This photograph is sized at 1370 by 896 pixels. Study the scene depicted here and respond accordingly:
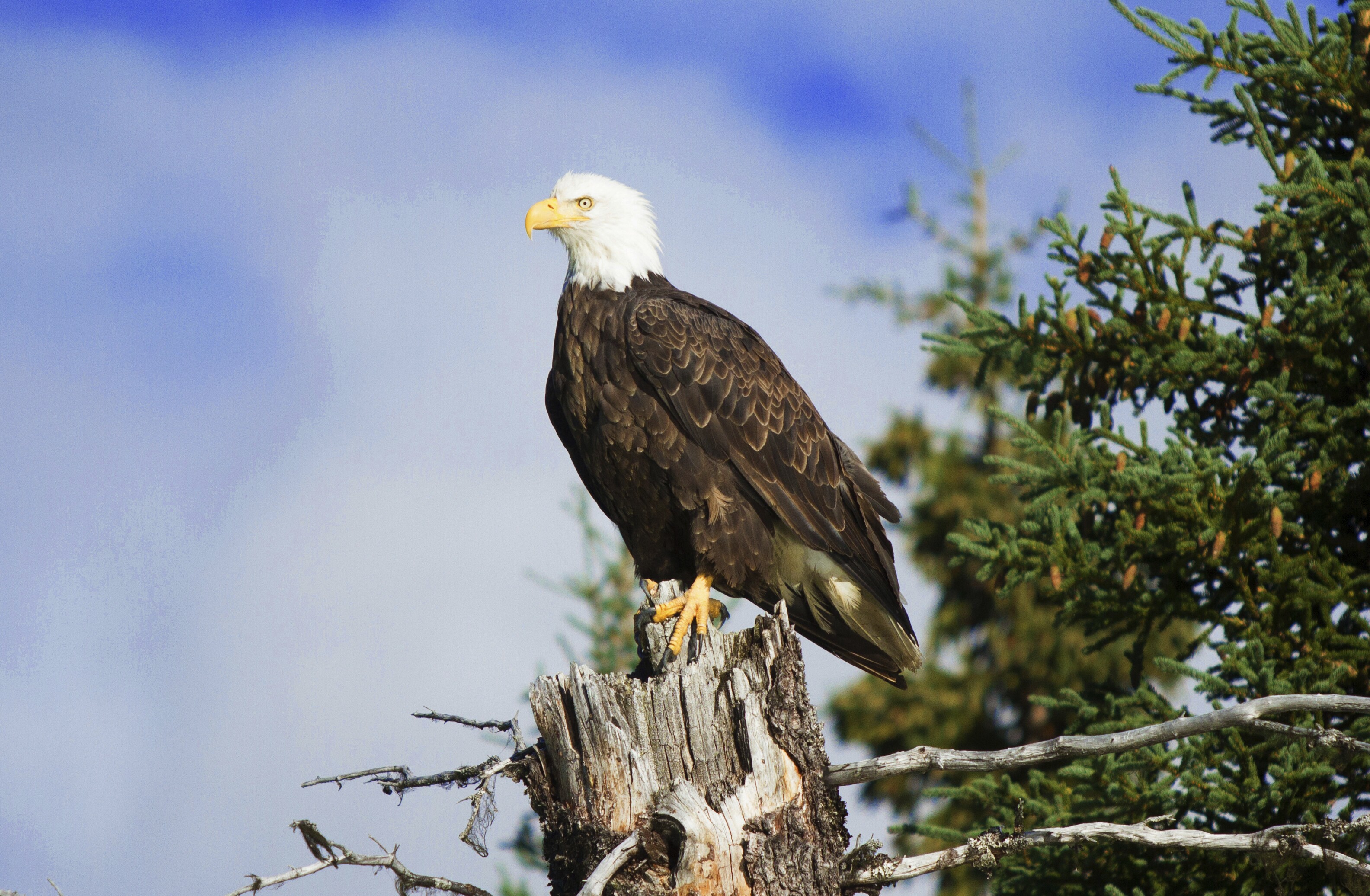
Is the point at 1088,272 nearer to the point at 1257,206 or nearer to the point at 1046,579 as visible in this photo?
the point at 1257,206

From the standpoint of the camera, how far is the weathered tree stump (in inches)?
145

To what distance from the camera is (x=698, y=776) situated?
12.4ft

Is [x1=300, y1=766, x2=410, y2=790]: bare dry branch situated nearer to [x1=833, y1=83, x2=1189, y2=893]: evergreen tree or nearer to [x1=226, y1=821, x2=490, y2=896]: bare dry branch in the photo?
[x1=226, y1=821, x2=490, y2=896]: bare dry branch

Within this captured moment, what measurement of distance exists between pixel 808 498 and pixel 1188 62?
10.5 ft

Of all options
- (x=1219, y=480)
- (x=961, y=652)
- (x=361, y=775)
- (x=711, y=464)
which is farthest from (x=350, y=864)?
(x=961, y=652)

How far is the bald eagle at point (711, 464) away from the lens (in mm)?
5414

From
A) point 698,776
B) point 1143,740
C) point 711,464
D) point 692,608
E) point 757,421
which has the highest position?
point 757,421

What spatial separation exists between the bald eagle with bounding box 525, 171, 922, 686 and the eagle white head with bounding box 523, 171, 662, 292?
2 centimetres

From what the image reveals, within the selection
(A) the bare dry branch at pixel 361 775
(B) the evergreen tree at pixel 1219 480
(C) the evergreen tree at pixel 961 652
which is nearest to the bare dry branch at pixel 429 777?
(A) the bare dry branch at pixel 361 775

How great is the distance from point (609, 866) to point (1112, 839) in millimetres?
1548

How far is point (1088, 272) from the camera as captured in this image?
248 inches

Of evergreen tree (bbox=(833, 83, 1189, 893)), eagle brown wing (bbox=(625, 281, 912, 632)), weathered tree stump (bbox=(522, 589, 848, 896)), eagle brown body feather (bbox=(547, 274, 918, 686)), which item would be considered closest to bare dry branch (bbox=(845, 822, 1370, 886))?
weathered tree stump (bbox=(522, 589, 848, 896))

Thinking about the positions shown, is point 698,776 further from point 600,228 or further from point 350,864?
point 600,228

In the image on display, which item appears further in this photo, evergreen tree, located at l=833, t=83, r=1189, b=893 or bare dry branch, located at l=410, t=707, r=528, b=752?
evergreen tree, located at l=833, t=83, r=1189, b=893
